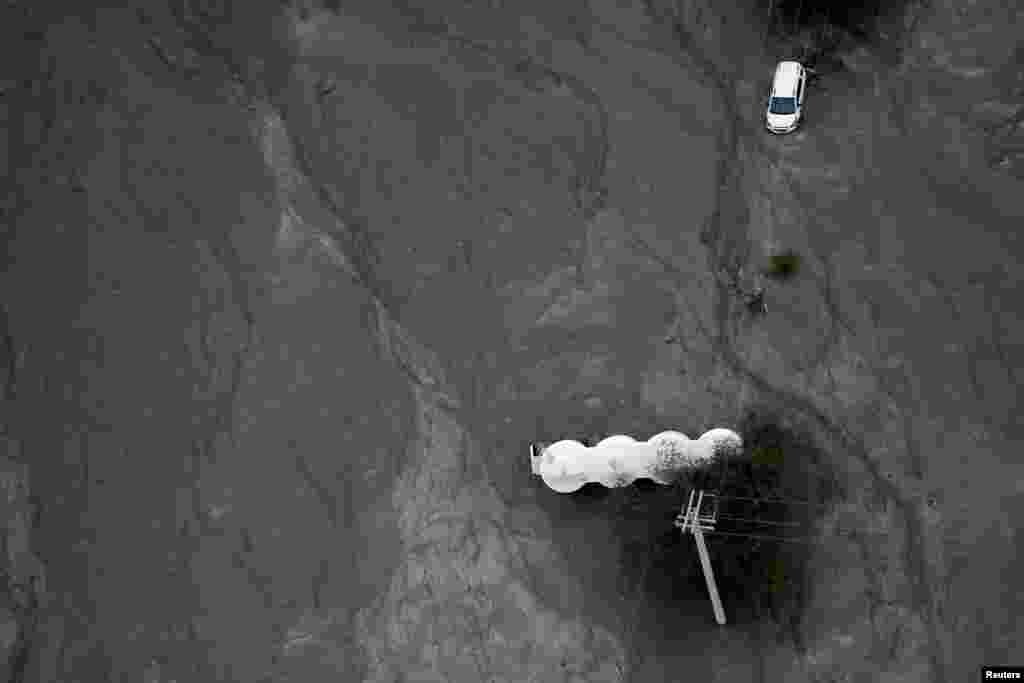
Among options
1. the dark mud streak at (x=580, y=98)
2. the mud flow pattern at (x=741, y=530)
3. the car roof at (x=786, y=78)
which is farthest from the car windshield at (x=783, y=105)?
the mud flow pattern at (x=741, y=530)

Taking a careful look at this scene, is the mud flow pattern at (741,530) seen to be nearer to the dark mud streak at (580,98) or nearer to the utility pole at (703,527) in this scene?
the utility pole at (703,527)

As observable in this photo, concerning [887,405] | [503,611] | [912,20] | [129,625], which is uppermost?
[912,20]

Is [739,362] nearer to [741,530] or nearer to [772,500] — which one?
[772,500]

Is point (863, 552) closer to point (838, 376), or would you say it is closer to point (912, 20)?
point (838, 376)

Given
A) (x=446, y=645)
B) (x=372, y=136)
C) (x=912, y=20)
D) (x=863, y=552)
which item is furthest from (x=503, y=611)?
(x=912, y=20)

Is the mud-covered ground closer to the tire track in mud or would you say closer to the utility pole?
the tire track in mud

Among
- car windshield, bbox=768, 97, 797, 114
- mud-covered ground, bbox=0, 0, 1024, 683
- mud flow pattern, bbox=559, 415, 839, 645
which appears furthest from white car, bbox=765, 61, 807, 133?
mud flow pattern, bbox=559, 415, 839, 645
